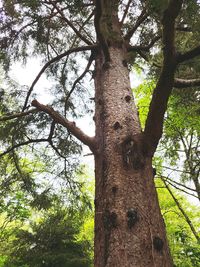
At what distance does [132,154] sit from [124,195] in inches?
14.0

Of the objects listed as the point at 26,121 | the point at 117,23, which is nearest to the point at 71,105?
the point at 26,121

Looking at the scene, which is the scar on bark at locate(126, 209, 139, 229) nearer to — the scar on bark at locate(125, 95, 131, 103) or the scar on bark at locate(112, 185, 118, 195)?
the scar on bark at locate(112, 185, 118, 195)

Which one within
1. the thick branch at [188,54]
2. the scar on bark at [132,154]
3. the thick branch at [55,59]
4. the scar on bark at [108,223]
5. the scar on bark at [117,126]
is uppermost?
the thick branch at [55,59]

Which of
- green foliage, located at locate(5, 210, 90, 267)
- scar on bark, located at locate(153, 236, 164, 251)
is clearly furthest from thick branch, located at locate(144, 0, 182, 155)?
green foliage, located at locate(5, 210, 90, 267)

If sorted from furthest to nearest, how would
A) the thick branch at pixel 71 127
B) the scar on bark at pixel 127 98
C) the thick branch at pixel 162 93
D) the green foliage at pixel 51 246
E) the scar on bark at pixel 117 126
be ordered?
the green foliage at pixel 51 246
the scar on bark at pixel 127 98
the thick branch at pixel 71 127
the scar on bark at pixel 117 126
the thick branch at pixel 162 93

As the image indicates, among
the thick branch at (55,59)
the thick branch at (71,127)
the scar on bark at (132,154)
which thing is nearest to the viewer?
the scar on bark at (132,154)

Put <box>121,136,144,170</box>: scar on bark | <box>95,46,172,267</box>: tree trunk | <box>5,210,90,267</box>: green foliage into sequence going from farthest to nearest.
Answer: <box>5,210,90,267</box>: green foliage < <box>121,136,144,170</box>: scar on bark < <box>95,46,172,267</box>: tree trunk

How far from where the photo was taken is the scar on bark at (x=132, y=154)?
2.41 metres

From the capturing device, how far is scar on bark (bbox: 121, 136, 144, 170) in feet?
7.90

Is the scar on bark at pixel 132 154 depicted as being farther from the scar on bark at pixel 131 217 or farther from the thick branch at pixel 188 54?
the thick branch at pixel 188 54

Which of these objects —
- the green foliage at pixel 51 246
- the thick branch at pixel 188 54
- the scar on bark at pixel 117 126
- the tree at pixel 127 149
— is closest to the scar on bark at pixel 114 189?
the tree at pixel 127 149

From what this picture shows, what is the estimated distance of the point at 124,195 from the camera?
2.23 meters

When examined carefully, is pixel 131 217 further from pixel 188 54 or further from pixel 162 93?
pixel 188 54

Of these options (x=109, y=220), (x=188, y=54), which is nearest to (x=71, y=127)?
(x=109, y=220)
